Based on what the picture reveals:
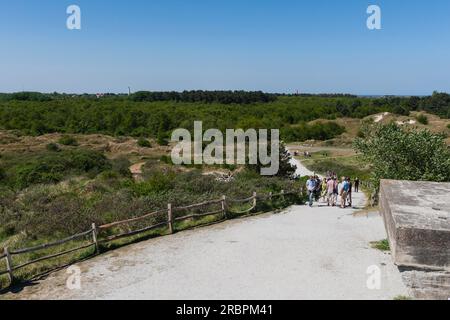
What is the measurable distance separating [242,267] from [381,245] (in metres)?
3.79

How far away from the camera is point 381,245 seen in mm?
10633

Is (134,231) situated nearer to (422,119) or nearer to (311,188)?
(311,188)

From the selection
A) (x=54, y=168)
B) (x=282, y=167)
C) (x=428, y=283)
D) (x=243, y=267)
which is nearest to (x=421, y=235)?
(x=428, y=283)

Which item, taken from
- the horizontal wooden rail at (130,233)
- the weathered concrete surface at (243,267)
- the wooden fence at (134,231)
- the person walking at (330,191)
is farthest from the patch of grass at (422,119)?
the horizontal wooden rail at (130,233)

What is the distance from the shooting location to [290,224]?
13219 mm

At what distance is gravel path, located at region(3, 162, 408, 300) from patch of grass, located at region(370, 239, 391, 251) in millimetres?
219

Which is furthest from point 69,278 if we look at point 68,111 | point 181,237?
point 68,111

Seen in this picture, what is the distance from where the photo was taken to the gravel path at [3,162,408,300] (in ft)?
26.2

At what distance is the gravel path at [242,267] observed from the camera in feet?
26.2

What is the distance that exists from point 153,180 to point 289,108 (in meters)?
77.8

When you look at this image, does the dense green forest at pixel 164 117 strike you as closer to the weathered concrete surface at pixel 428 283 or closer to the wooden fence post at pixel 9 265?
the wooden fence post at pixel 9 265

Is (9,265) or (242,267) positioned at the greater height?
(9,265)

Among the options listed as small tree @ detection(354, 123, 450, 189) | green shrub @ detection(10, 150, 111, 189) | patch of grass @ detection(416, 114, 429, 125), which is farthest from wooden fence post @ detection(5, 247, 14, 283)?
patch of grass @ detection(416, 114, 429, 125)

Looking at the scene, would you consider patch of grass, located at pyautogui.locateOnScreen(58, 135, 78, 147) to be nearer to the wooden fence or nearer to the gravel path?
the wooden fence
